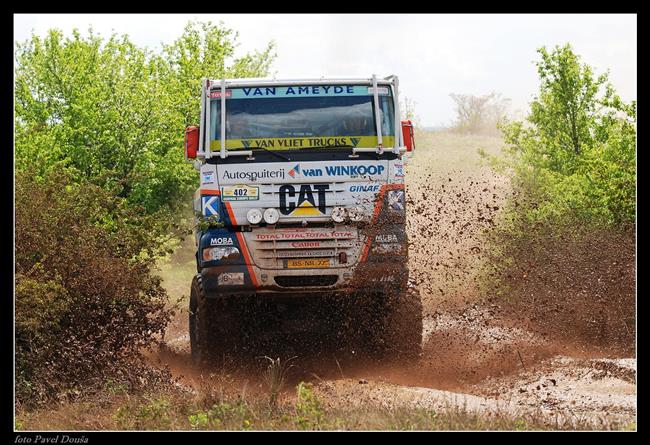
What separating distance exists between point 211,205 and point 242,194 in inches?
16.7

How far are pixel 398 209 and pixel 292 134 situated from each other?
1657 millimetres

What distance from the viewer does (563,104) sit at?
81.1 ft

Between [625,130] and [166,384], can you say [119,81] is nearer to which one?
[625,130]

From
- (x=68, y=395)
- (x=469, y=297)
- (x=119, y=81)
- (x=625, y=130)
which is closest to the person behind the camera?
(x=68, y=395)

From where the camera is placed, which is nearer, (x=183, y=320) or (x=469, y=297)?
(x=469, y=297)

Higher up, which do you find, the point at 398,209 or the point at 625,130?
the point at 625,130

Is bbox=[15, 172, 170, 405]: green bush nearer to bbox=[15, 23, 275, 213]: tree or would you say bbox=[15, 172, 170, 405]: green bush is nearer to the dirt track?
the dirt track

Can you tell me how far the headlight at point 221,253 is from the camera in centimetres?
1357

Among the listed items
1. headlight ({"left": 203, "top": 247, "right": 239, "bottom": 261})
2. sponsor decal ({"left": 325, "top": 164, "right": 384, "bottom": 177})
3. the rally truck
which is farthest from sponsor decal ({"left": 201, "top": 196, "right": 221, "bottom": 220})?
sponsor decal ({"left": 325, "top": 164, "right": 384, "bottom": 177})

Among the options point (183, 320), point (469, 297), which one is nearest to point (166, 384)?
point (469, 297)

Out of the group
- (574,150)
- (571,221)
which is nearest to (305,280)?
(571,221)

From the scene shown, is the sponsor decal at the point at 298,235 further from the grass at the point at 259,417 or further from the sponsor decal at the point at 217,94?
the grass at the point at 259,417

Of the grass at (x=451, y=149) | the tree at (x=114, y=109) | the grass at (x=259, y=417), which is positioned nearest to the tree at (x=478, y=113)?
the grass at (x=451, y=149)

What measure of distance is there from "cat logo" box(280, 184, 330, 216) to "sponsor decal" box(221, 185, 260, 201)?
326mm
